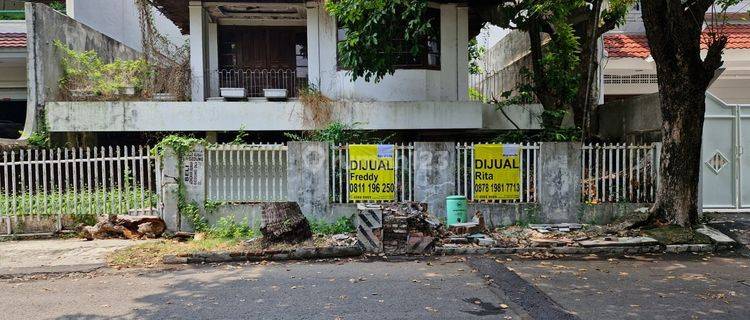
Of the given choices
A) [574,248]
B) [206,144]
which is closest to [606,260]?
[574,248]

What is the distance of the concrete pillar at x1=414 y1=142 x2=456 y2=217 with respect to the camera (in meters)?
9.21

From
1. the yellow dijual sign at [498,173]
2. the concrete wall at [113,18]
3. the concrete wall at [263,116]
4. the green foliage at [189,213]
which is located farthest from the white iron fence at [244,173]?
the concrete wall at [113,18]

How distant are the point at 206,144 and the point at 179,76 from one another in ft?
10.6

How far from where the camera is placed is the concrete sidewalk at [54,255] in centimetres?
685

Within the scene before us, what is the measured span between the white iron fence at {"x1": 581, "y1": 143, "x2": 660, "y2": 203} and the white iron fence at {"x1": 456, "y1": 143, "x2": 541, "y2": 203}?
85cm

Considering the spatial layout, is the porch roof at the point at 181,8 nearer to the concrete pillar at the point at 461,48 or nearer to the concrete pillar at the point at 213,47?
the concrete pillar at the point at 461,48

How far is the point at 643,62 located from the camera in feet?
40.8

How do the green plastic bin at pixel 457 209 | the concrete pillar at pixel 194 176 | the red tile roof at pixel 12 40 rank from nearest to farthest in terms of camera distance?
the green plastic bin at pixel 457 209 → the concrete pillar at pixel 194 176 → the red tile roof at pixel 12 40

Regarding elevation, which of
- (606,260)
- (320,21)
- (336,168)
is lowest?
(606,260)

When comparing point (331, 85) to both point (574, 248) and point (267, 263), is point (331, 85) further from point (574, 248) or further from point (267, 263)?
point (574, 248)

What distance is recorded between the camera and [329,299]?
5176 millimetres

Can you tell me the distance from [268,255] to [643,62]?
10215mm

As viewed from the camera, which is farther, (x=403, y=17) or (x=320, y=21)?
(x=320, y=21)

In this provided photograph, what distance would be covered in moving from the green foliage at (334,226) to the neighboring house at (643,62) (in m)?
7.59
